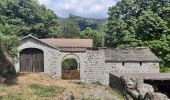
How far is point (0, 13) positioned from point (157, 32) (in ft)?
95.9

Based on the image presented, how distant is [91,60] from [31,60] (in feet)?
20.7

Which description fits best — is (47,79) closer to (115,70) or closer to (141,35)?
(115,70)

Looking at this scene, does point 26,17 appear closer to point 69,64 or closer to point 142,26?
point 69,64

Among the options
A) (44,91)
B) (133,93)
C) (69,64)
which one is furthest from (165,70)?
(133,93)

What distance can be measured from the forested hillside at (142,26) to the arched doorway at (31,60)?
14.3m

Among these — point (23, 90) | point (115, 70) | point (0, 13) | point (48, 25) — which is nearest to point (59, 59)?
point (115, 70)

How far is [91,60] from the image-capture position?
127 ft

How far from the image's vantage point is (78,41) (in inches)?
2160

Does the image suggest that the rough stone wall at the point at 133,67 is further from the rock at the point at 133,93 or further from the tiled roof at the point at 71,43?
the tiled roof at the point at 71,43

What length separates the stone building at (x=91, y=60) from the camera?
125 ft

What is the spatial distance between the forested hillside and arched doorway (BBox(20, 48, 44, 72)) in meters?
14.3

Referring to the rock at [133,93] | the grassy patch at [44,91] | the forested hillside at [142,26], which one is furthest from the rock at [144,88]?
the forested hillside at [142,26]

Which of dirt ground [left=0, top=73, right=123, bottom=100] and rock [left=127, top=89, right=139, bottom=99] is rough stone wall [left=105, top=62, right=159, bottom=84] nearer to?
dirt ground [left=0, top=73, right=123, bottom=100]

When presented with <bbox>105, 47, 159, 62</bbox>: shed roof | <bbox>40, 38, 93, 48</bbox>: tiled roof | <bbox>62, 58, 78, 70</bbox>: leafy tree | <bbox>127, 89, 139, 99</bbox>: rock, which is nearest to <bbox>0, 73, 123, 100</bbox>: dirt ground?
<bbox>127, 89, 139, 99</bbox>: rock
